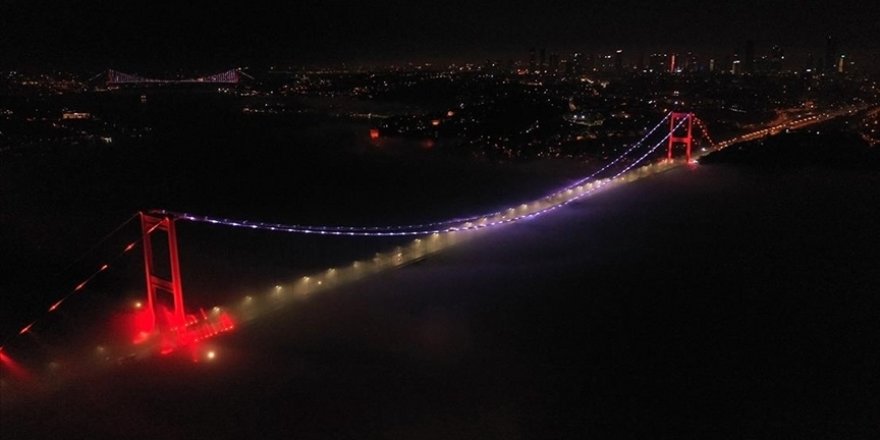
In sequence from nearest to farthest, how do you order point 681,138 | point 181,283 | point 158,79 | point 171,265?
1. point 171,265
2. point 181,283
3. point 681,138
4. point 158,79

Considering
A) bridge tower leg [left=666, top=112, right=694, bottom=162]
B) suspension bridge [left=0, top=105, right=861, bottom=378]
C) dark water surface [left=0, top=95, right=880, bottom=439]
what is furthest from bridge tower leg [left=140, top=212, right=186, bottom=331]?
bridge tower leg [left=666, top=112, right=694, bottom=162]

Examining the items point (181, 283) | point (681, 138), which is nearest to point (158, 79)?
point (681, 138)

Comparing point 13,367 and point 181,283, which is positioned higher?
point 181,283

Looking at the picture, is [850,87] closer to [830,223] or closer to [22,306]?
[830,223]

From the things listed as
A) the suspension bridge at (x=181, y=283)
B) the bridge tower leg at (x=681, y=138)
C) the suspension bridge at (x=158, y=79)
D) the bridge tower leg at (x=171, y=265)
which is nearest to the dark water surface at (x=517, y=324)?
the suspension bridge at (x=181, y=283)

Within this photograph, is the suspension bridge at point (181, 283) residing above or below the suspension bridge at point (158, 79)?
below

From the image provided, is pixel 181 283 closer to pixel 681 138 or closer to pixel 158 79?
pixel 681 138

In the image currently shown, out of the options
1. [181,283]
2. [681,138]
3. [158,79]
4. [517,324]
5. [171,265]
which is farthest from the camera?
[158,79]

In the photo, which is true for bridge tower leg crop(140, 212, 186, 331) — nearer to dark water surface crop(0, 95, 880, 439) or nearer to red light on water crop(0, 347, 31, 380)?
dark water surface crop(0, 95, 880, 439)

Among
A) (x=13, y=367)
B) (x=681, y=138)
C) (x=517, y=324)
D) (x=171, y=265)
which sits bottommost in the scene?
(x=517, y=324)

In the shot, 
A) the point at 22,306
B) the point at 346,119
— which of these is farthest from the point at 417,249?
the point at 346,119

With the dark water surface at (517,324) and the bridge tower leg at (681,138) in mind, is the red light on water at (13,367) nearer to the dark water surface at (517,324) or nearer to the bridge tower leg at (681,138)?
the dark water surface at (517,324)
